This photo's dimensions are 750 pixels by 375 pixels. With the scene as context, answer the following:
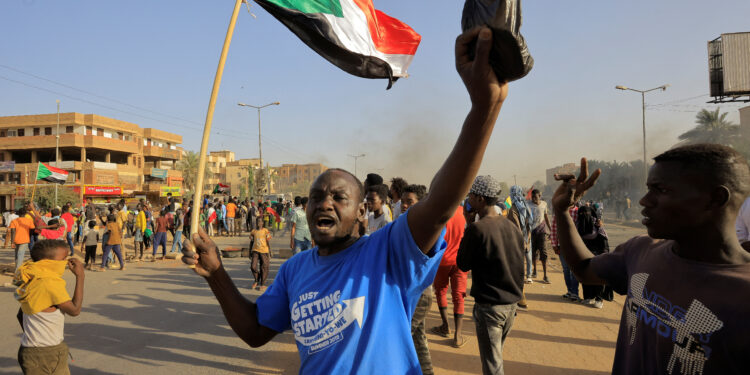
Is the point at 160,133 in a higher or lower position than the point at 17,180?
higher

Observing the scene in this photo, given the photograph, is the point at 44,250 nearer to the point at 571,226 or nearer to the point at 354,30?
the point at 354,30

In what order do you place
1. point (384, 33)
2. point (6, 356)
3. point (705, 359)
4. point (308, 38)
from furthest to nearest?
point (6, 356), point (384, 33), point (308, 38), point (705, 359)

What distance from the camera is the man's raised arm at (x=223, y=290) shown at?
5.57 ft

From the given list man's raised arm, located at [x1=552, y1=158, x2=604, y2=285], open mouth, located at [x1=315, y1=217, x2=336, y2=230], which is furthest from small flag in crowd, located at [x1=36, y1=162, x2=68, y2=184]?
man's raised arm, located at [x1=552, y1=158, x2=604, y2=285]

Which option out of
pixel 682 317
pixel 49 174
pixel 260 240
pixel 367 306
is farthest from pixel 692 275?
pixel 49 174

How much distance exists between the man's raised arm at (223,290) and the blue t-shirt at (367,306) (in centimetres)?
29

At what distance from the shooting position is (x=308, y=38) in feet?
12.5

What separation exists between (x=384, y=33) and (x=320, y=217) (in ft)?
10.5

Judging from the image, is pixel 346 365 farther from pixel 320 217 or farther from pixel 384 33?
pixel 384 33

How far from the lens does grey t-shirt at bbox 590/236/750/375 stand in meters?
1.30

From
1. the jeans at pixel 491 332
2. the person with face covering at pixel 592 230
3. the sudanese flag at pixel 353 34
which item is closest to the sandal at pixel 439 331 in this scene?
the jeans at pixel 491 332

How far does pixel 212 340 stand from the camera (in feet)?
17.8

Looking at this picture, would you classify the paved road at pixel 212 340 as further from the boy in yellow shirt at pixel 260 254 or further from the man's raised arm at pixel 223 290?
the man's raised arm at pixel 223 290

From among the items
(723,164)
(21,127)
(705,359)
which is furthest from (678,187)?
(21,127)
